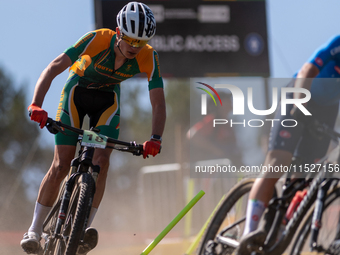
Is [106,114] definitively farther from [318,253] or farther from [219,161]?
[219,161]

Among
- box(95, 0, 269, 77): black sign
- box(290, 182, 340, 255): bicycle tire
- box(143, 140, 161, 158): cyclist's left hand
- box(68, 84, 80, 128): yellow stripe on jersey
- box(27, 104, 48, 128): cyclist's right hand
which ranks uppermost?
box(95, 0, 269, 77): black sign

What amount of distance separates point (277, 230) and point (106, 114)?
188 cm

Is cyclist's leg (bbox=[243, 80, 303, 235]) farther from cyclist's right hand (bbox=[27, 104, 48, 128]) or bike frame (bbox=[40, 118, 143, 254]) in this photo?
cyclist's right hand (bbox=[27, 104, 48, 128])

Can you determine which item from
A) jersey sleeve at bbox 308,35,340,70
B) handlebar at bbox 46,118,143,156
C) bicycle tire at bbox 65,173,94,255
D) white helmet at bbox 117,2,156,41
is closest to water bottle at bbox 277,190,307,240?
jersey sleeve at bbox 308,35,340,70

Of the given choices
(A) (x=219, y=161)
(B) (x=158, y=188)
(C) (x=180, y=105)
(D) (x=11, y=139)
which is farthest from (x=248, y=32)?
(C) (x=180, y=105)

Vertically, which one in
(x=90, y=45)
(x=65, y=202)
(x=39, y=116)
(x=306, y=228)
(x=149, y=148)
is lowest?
(x=306, y=228)

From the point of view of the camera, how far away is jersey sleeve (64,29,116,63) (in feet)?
12.7

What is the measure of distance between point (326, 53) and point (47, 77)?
87.5 inches

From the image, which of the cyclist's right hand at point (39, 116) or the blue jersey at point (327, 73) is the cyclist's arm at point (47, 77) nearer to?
the cyclist's right hand at point (39, 116)

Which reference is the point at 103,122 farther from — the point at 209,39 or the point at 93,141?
the point at 209,39

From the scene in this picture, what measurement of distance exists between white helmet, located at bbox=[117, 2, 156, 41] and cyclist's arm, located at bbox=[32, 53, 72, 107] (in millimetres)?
563

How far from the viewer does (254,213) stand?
357 centimetres

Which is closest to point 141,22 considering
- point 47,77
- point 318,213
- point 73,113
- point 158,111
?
point 158,111

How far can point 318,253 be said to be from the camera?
124 inches
